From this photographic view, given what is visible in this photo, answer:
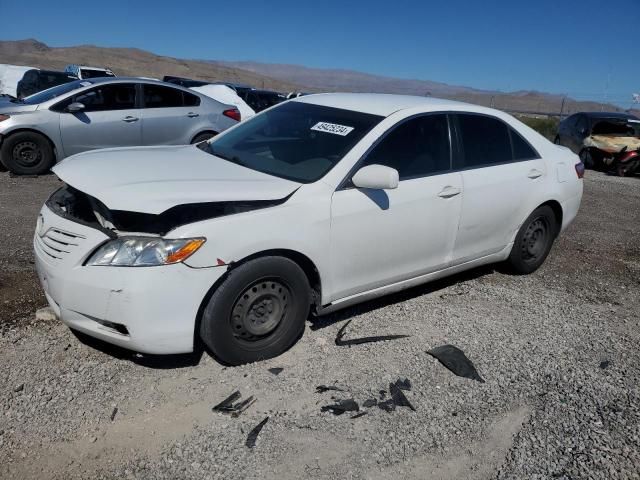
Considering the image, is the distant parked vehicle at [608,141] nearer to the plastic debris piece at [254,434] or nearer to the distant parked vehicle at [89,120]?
the distant parked vehicle at [89,120]

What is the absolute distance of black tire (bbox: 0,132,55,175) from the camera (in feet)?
27.3

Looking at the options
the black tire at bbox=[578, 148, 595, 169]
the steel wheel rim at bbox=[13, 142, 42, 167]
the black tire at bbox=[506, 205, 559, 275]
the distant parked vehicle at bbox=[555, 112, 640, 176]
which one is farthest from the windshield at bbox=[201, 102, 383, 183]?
the black tire at bbox=[578, 148, 595, 169]

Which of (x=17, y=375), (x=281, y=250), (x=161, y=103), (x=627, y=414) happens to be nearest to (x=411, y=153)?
(x=281, y=250)

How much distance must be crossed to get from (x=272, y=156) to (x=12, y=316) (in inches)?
83.0

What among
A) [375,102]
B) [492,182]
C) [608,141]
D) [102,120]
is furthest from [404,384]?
[608,141]

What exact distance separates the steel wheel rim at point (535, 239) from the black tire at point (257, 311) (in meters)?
2.58

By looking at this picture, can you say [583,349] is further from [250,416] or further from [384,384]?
[250,416]

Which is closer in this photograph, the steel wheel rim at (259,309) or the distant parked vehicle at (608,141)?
the steel wheel rim at (259,309)

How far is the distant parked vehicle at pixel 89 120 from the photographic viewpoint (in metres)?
8.32

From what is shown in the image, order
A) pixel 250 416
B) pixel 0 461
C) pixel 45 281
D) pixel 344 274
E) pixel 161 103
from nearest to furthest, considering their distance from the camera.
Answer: pixel 0 461
pixel 250 416
pixel 45 281
pixel 344 274
pixel 161 103

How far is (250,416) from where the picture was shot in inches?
120

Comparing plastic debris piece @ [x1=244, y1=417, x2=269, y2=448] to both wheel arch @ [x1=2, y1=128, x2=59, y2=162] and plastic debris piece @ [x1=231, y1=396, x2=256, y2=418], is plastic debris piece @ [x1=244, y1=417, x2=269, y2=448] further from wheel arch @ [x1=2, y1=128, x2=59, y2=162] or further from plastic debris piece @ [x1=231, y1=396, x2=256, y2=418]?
wheel arch @ [x1=2, y1=128, x2=59, y2=162]

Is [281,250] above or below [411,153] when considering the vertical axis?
below

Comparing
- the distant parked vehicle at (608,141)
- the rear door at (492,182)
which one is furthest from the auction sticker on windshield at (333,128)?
the distant parked vehicle at (608,141)
